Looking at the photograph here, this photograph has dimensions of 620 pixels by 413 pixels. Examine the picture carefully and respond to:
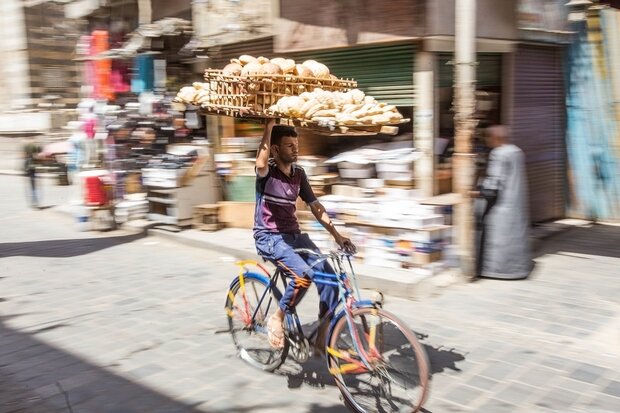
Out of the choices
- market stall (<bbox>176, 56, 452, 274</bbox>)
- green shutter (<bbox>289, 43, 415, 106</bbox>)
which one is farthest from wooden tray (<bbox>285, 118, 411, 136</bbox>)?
green shutter (<bbox>289, 43, 415, 106</bbox>)

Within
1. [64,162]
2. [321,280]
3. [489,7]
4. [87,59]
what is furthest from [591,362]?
[64,162]

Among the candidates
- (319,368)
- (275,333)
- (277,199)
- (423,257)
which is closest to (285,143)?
(277,199)

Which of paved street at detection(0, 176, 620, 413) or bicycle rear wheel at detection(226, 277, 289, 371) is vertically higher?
bicycle rear wheel at detection(226, 277, 289, 371)

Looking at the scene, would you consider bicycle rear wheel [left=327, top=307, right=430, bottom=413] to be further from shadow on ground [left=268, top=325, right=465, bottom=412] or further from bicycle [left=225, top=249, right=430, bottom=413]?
shadow on ground [left=268, top=325, right=465, bottom=412]

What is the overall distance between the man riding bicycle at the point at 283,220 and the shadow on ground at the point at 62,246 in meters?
5.45

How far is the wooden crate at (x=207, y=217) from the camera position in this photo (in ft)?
31.7

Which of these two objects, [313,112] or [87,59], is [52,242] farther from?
[313,112]

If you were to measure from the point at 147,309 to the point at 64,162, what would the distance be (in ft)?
39.7

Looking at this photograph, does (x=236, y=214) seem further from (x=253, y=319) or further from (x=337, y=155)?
(x=253, y=319)

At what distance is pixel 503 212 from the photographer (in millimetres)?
6734

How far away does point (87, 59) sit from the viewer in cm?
1320

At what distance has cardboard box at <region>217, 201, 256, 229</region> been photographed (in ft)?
31.7

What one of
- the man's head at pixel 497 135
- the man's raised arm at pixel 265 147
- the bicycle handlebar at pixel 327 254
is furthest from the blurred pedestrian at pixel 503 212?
the man's raised arm at pixel 265 147

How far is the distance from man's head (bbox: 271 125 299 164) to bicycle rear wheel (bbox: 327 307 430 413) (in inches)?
47.0
